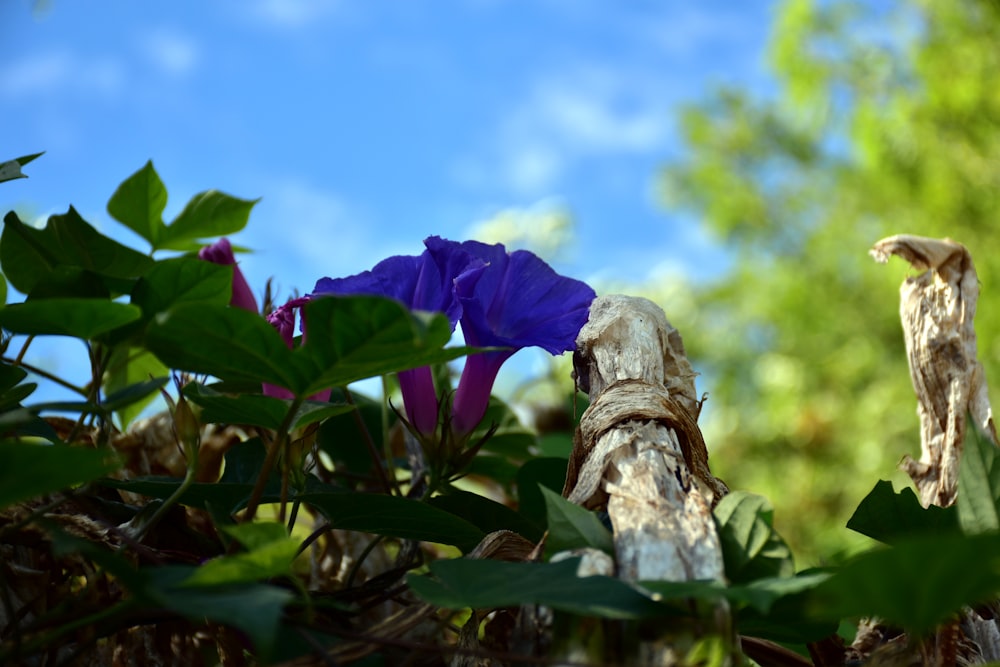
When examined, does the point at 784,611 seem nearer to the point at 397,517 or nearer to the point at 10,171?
the point at 397,517

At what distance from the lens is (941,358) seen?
44cm

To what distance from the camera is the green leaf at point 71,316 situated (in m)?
0.30

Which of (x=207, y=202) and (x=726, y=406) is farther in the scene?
(x=726, y=406)

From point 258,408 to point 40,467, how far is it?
11cm

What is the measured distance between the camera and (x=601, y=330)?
393 mm

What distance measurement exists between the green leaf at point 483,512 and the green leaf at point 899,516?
0.45ft

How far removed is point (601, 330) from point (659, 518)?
136 mm

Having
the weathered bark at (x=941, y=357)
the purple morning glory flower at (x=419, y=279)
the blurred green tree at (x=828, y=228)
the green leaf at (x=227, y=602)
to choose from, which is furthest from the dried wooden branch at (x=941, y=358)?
the blurred green tree at (x=828, y=228)

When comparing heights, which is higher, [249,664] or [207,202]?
[207,202]

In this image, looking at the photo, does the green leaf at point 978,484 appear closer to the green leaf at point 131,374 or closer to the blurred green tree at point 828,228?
the green leaf at point 131,374

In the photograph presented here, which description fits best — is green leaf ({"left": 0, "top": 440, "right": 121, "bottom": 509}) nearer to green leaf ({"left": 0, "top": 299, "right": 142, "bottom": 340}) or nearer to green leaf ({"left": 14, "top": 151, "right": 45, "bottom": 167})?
green leaf ({"left": 0, "top": 299, "right": 142, "bottom": 340})

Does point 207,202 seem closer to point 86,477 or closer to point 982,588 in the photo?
point 86,477

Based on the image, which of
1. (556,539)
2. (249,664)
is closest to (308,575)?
(249,664)

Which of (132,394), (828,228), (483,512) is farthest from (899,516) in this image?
(828,228)
